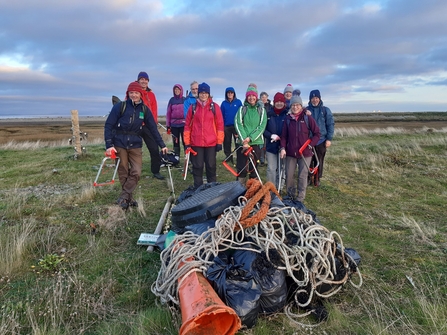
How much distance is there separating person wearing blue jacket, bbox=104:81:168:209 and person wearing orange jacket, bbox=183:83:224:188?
926mm

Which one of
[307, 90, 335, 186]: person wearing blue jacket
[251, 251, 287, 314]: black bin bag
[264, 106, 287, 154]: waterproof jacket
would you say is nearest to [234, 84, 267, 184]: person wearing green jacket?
[264, 106, 287, 154]: waterproof jacket

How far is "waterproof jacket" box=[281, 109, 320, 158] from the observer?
595cm

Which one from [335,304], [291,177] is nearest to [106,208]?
[291,177]

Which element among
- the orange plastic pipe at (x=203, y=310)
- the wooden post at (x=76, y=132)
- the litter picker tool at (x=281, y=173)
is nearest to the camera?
the orange plastic pipe at (x=203, y=310)

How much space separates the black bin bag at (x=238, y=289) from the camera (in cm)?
245

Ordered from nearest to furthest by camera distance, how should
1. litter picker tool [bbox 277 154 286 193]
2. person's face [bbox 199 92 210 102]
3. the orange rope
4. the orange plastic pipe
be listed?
1. the orange plastic pipe
2. the orange rope
3. person's face [bbox 199 92 210 102]
4. litter picker tool [bbox 277 154 286 193]

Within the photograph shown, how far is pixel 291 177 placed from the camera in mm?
6246

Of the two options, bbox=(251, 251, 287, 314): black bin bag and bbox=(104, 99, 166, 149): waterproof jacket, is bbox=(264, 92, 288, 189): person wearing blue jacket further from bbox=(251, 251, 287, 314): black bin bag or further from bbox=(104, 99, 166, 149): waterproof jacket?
bbox=(251, 251, 287, 314): black bin bag

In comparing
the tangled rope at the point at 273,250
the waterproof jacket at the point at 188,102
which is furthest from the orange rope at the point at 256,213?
the waterproof jacket at the point at 188,102

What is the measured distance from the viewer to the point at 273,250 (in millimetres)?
2951

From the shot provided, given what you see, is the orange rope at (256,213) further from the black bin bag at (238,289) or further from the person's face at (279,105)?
the person's face at (279,105)

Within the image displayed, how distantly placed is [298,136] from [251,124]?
1.24 m

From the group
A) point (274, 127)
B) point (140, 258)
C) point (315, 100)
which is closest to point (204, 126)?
point (274, 127)

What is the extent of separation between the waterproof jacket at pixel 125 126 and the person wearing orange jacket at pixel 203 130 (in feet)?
3.21
